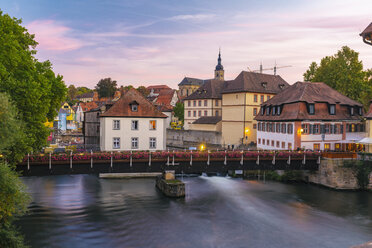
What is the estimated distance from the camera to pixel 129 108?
145ft

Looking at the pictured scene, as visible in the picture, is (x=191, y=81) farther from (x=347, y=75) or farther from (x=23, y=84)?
(x=23, y=84)

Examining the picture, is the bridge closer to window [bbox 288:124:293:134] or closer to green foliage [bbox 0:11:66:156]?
green foliage [bbox 0:11:66:156]

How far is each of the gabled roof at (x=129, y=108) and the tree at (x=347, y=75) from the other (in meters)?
32.7

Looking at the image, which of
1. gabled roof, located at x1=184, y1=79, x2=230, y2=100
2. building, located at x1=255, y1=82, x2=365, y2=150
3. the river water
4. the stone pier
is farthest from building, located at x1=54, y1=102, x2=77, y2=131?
the stone pier

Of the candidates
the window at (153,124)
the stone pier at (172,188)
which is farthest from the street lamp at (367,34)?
the window at (153,124)

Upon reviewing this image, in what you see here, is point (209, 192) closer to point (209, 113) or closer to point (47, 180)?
point (47, 180)

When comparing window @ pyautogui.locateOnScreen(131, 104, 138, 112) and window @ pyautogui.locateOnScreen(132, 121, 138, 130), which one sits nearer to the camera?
window @ pyautogui.locateOnScreen(132, 121, 138, 130)

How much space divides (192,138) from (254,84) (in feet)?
56.0

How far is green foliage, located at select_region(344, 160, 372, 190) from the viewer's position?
3653 cm

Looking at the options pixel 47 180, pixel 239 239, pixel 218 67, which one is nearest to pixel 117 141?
pixel 47 180

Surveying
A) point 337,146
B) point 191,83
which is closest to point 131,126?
point 337,146

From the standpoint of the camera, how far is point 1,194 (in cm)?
1468

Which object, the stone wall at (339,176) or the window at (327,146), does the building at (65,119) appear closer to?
the window at (327,146)

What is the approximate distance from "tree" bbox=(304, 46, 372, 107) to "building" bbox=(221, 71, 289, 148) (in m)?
10.6
